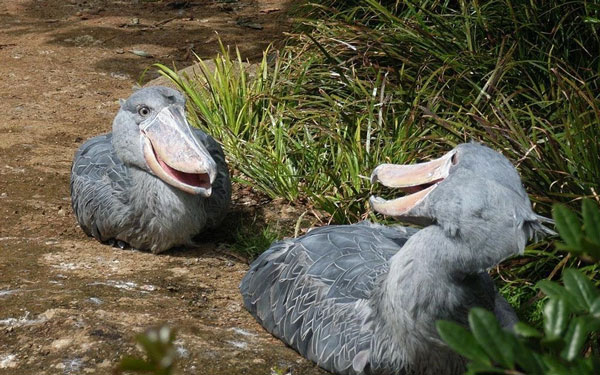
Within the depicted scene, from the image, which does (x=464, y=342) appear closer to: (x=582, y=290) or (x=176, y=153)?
(x=582, y=290)

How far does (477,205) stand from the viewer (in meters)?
3.01

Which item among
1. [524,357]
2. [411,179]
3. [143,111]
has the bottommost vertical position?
[143,111]

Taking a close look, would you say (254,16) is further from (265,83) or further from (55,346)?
(55,346)

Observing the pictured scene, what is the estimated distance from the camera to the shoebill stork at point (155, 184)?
4.76m

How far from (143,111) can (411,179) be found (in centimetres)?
203

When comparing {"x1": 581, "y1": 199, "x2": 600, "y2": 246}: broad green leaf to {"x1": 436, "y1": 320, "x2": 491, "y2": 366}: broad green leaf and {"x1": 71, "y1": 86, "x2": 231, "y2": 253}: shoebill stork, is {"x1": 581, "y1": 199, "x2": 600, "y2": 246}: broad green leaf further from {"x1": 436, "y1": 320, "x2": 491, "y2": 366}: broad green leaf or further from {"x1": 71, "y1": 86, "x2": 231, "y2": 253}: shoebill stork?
{"x1": 71, "y1": 86, "x2": 231, "y2": 253}: shoebill stork

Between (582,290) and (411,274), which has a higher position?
(582,290)

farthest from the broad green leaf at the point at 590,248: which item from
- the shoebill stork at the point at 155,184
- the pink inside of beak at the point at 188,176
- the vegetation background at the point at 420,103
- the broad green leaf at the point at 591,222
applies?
the pink inside of beak at the point at 188,176

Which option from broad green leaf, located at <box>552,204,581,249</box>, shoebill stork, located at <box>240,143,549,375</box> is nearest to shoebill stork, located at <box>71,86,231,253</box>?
shoebill stork, located at <box>240,143,549,375</box>

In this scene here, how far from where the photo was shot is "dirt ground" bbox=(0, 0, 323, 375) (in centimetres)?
370

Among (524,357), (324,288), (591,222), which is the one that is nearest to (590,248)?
(591,222)

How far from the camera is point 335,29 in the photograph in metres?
6.43

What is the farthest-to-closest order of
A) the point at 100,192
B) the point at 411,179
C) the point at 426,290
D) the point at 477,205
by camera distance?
the point at 100,192
the point at 411,179
the point at 426,290
the point at 477,205

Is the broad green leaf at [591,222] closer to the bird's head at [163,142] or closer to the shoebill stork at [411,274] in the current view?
the shoebill stork at [411,274]
